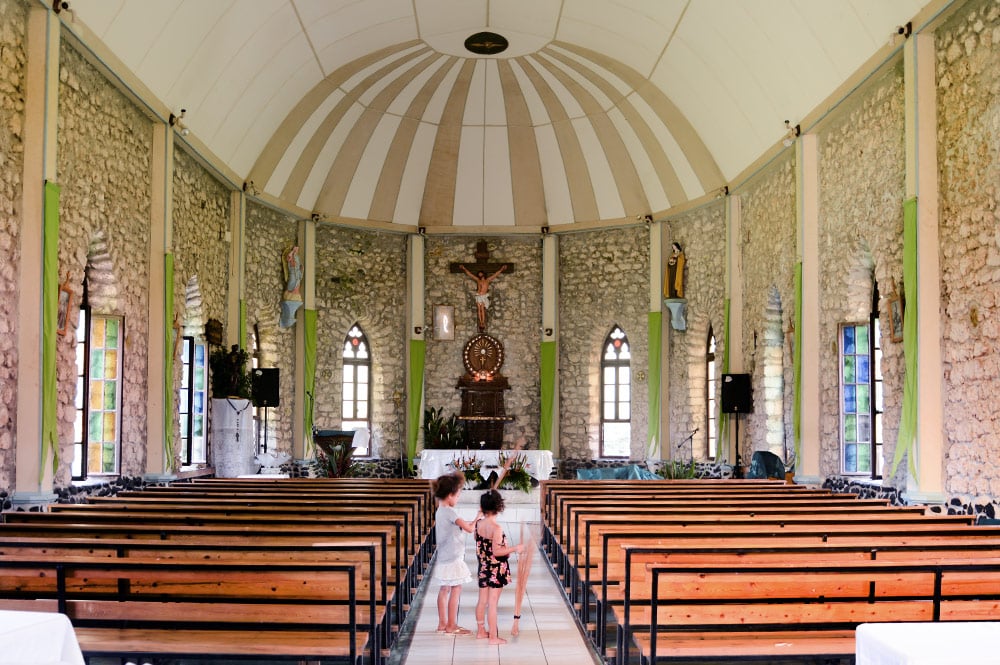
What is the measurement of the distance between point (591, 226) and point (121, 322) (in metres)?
9.84

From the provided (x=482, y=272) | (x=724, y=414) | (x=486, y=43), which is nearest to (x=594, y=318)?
(x=482, y=272)

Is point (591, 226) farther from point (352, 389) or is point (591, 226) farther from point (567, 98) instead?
point (352, 389)

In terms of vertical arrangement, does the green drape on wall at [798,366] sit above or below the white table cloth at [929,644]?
above

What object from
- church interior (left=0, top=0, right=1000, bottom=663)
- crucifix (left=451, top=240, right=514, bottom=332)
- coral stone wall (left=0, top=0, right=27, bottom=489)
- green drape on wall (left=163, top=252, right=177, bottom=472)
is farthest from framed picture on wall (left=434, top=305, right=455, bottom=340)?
coral stone wall (left=0, top=0, right=27, bottom=489)

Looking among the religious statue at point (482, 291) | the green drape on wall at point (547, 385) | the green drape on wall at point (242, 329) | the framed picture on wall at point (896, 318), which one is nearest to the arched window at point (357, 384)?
the religious statue at point (482, 291)

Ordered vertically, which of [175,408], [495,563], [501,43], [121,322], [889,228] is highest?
[501,43]

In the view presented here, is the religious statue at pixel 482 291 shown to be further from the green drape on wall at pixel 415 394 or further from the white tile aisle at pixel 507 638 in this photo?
the white tile aisle at pixel 507 638

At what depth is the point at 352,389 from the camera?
18.0 m

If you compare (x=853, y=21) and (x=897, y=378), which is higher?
(x=853, y=21)

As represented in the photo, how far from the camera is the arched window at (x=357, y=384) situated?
17.9 meters

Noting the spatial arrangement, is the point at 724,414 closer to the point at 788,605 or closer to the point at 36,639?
the point at 788,605

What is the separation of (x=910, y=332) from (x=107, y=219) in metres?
8.25

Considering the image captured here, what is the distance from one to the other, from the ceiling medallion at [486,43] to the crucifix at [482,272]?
13.8ft

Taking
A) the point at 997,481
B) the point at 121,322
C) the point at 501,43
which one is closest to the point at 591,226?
the point at 501,43
